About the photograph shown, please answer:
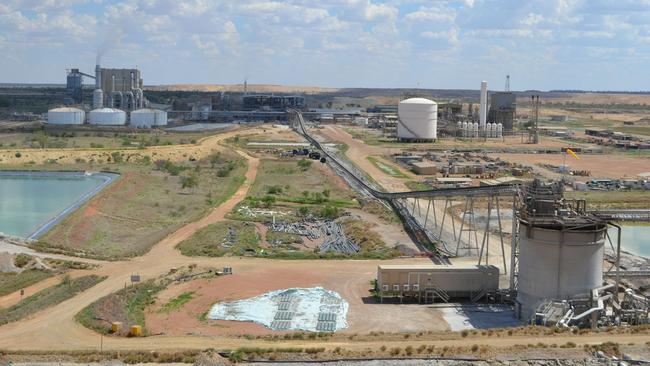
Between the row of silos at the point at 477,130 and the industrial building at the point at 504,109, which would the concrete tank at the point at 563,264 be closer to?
the row of silos at the point at 477,130

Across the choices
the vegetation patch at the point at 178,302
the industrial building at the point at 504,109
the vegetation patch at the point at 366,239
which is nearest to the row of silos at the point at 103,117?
the industrial building at the point at 504,109

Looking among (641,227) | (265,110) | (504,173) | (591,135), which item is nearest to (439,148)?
(504,173)

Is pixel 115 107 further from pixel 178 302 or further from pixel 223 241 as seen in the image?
pixel 178 302

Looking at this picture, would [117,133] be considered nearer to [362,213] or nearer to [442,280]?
[362,213]

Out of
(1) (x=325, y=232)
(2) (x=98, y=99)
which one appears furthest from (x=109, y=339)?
(2) (x=98, y=99)

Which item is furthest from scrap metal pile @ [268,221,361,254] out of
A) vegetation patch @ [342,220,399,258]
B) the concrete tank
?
the concrete tank

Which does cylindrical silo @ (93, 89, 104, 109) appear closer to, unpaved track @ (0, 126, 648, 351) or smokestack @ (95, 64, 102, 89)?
smokestack @ (95, 64, 102, 89)
